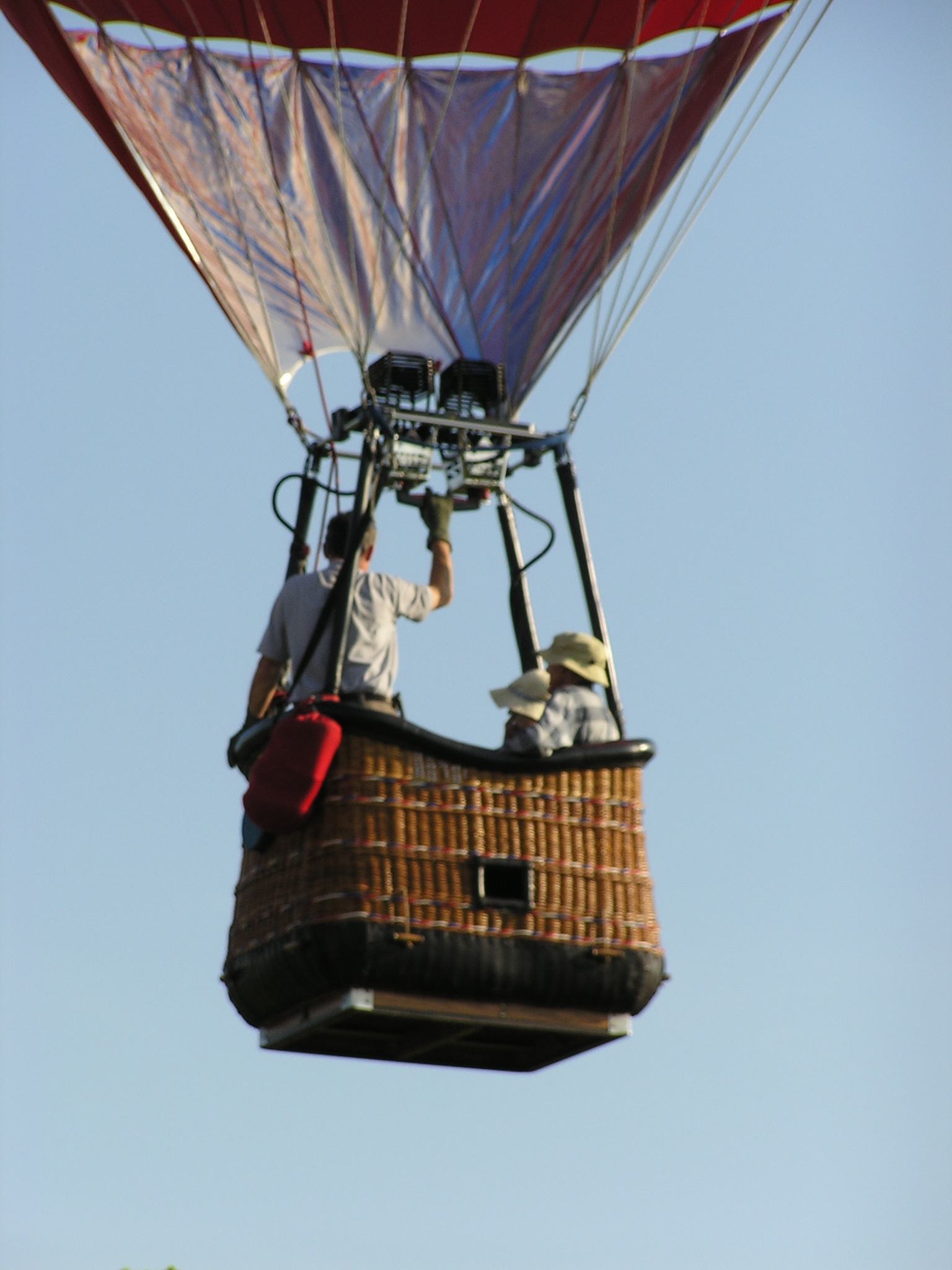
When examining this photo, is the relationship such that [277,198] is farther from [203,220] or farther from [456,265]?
[456,265]

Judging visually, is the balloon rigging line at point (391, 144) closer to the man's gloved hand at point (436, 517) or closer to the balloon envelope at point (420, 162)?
the balloon envelope at point (420, 162)

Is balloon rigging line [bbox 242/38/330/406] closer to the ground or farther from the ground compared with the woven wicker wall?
farther from the ground

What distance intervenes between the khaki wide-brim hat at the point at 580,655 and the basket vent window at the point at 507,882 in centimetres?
83

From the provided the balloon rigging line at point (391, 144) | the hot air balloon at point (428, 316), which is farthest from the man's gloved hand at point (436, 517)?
the balloon rigging line at point (391, 144)


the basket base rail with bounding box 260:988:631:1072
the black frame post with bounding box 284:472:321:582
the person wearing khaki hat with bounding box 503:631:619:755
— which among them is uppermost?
the black frame post with bounding box 284:472:321:582

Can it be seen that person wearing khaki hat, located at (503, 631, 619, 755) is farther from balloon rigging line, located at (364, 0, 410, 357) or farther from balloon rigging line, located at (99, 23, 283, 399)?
balloon rigging line, located at (364, 0, 410, 357)

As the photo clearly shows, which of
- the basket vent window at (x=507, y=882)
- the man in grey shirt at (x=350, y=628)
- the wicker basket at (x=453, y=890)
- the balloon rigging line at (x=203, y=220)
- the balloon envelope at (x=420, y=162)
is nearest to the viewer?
the wicker basket at (x=453, y=890)

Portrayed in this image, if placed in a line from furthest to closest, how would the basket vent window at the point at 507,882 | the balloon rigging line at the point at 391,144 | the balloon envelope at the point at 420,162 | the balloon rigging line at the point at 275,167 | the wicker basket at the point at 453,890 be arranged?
1. the balloon rigging line at the point at 391,144
2. the balloon envelope at the point at 420,162
3. the balloon rigging line at the point at 275,167
4. the basket vent window at the point at 507,882
5. the wicker basket at the point at 453,890

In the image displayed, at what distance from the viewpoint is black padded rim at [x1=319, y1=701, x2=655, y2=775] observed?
8.16 metres

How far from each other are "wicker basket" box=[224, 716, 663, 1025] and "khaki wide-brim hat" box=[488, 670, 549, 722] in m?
0.31

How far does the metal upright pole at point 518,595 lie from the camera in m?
9.56

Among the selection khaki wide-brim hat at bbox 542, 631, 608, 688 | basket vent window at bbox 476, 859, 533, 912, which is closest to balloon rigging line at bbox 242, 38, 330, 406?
khaki wide-brim hat at bbox 542, 631, 608, 688

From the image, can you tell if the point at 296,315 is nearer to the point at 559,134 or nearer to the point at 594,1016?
the point at 559,134

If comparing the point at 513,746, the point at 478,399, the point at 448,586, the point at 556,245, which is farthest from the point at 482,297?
the point at 513,746
